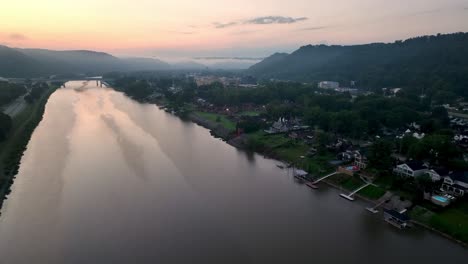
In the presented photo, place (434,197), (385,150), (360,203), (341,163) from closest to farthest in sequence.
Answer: (434,197) < (360,203) < (385,150) < (341,163)

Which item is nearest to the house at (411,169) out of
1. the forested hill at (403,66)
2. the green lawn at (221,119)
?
the green lawn at (221,119)

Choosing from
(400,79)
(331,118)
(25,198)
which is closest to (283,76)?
(400,79)

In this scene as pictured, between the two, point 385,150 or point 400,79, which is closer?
point 385,150

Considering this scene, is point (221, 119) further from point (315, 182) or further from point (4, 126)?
point (4, 126)

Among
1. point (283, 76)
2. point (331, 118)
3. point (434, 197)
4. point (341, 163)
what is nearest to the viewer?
point (434, 197)

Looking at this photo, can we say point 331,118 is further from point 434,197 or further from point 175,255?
point 175,255

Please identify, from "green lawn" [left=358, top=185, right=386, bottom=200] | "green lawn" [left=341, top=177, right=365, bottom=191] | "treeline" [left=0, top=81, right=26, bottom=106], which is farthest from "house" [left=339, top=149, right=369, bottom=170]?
"treeline" [left=0, top=81, right=26, bottom=106]

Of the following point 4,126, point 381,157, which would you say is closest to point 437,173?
point 381,157
